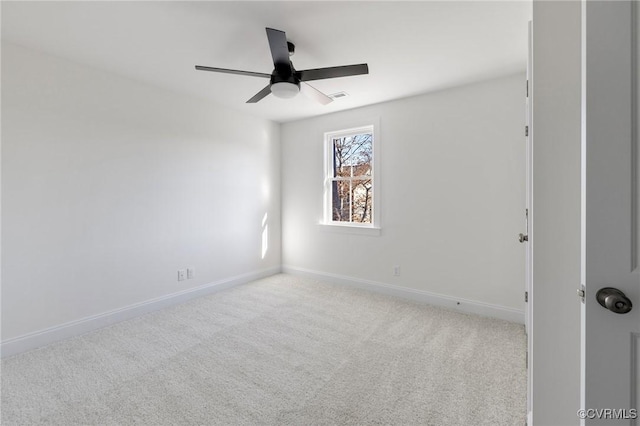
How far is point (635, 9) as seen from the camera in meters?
0.83

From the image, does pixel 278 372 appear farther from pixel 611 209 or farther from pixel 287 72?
pixel 287 72

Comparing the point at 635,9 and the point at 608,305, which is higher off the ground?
the point at 635,9

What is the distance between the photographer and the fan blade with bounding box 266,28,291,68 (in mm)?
1820

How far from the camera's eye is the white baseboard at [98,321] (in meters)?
2.37

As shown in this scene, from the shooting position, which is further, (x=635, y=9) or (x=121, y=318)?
(x=121, y=318)

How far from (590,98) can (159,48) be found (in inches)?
111

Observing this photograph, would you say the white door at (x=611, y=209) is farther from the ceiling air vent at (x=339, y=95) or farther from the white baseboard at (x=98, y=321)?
the white baseboard at (x=98, y=321)

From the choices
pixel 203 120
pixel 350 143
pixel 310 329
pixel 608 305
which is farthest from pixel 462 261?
pixel 203 120

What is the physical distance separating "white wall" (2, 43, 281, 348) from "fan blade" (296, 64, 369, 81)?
2.02m

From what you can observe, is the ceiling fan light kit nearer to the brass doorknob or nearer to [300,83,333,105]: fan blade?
[300,83,333,105]: fan blade

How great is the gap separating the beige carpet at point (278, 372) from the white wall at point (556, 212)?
0.55 m

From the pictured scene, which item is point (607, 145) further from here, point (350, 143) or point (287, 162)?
point (287, 162)

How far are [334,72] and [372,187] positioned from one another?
2.07 meters

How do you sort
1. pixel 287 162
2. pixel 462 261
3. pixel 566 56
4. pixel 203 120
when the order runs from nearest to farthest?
pixel 566 56, pixel 462 261, pixel 203 120, pixel 287 162
